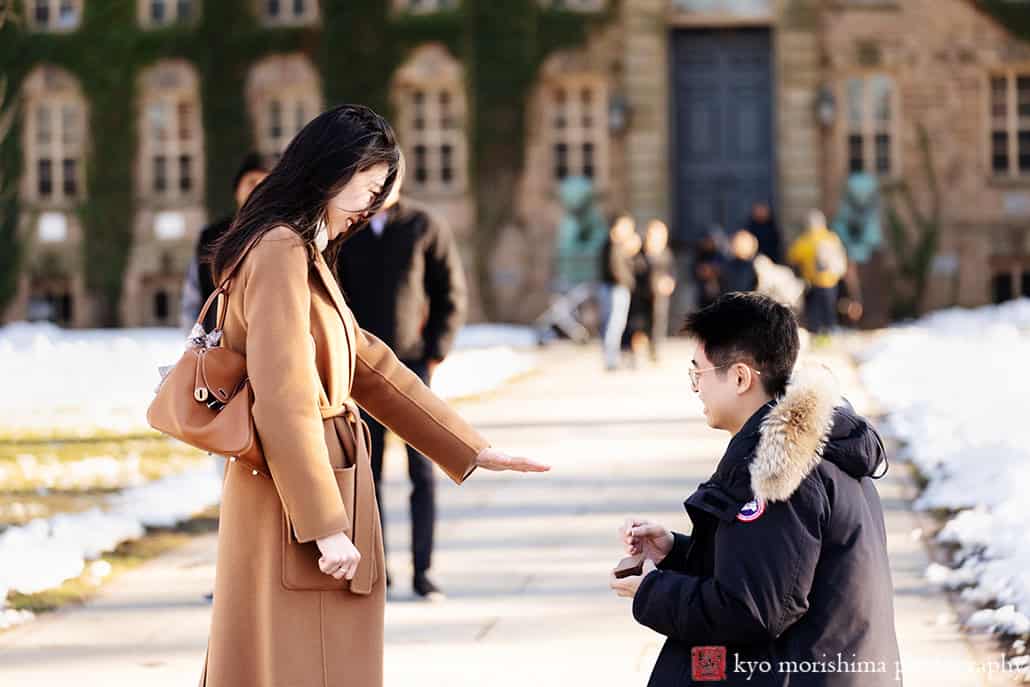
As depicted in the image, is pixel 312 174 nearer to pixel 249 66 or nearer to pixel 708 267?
pixel 708 267

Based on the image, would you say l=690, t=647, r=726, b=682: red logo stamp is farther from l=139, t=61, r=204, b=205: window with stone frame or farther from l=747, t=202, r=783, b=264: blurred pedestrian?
l=139, t=61, r=204, b=205: window with stone frame

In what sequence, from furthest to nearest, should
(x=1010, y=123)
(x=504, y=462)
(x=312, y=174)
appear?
1. (x=1010, y=123)
2. (x=504, y=462)
3. (x=312, y=174)

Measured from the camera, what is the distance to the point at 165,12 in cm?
3142

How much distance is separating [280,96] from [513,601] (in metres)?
24.2

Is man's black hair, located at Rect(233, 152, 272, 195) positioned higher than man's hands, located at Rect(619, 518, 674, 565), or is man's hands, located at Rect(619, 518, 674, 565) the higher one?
man's black hair, located at Rect(233, 152, 272, 195)

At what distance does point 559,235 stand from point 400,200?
2167 cm

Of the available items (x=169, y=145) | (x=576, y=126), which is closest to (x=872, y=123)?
(x=576, y=126)

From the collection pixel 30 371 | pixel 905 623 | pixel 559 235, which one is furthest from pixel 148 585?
pixel 559 235

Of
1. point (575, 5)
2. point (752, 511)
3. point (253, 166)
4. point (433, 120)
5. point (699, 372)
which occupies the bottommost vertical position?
point (752, 511)

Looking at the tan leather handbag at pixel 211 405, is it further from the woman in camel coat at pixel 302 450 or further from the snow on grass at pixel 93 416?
the snow on grass at pixel 93 416

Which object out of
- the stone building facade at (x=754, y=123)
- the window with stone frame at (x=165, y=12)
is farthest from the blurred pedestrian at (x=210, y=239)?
the window with stone frame at (x=165, y=12)

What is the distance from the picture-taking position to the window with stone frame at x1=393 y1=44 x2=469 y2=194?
3023 cm

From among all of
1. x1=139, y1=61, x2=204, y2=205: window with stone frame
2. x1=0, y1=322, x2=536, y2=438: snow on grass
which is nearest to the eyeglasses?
x1=0, y1=322, x2=536, y2=438: snow on grass

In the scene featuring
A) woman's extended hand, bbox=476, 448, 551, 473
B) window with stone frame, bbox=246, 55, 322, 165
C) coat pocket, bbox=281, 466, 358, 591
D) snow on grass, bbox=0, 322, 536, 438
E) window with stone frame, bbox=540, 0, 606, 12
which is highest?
window with stone frame, bbox=540, 0, 606, 12
